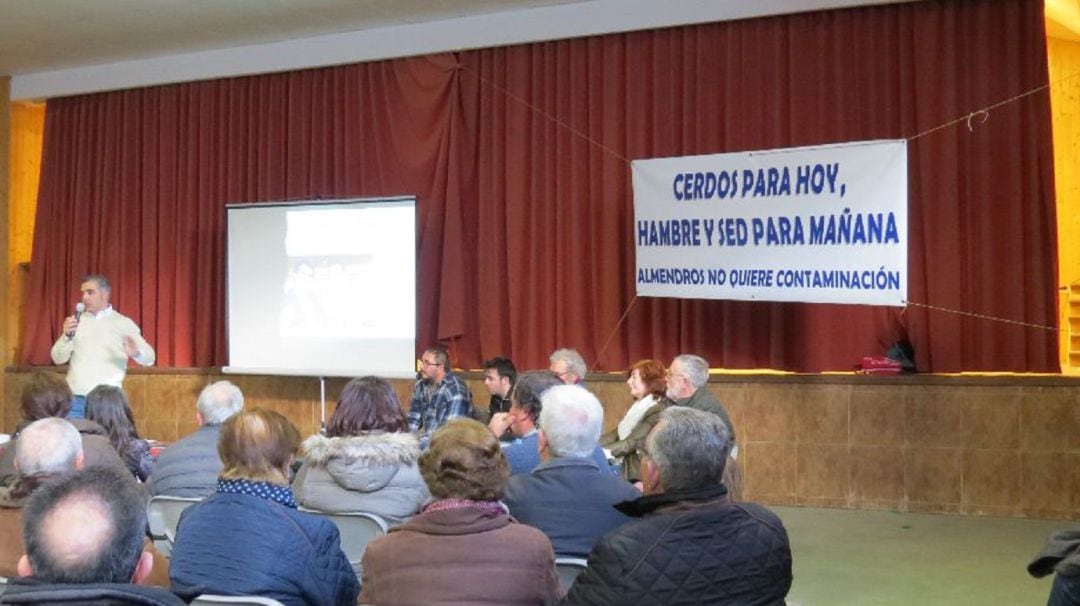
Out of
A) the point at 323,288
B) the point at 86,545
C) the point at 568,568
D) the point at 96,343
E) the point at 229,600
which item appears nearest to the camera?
the point at 86,545

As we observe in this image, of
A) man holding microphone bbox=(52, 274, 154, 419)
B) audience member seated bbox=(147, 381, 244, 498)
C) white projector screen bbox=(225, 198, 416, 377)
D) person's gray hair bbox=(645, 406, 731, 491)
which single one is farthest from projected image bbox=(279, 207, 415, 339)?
person's gray hair bbox=(645, 406, 731, 491)

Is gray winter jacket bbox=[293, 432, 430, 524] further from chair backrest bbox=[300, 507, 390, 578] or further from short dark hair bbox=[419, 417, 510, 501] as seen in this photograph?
short dark hair bbox=[419, 417, 510, 501]

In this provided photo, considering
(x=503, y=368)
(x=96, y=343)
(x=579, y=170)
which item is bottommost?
(x=503, y=368)

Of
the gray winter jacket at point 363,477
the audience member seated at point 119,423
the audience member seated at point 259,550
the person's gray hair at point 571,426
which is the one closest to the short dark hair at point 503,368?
the audience member seated at point 119,423

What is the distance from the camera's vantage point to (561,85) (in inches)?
328

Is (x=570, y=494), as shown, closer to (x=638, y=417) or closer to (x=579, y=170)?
(x=638, y=417)

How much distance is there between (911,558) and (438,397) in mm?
2847

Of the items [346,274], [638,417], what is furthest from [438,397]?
[346,274]

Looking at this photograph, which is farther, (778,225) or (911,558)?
(778,225)

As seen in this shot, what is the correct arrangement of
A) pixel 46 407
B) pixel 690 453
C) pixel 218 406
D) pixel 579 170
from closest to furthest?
pixel 690 453, pixel 218 406, pixel 46 407, pixel 579 170

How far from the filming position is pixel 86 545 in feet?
6.24

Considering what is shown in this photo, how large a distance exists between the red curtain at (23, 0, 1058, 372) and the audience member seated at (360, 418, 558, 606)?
505 cm

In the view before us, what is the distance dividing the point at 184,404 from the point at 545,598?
300 inches

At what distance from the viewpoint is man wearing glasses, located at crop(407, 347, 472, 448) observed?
707 centimetres
